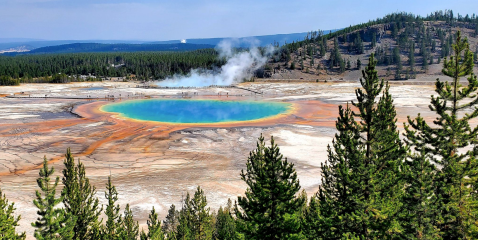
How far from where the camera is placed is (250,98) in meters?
83.3

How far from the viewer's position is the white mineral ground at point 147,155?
87.7ft

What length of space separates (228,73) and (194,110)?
6188cm

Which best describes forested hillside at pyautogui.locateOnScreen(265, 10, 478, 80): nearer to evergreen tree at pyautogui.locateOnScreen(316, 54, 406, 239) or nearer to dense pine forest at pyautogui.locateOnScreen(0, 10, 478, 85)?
dense pine forest at pyautogui.locateOnScreen(0, 10, 478, 85)

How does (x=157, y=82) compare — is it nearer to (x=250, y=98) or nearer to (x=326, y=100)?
(x=250, y=98)

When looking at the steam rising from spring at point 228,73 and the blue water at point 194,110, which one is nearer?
the blue water at point 194,110

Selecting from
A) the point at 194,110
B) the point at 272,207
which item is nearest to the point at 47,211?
the point at 272,207

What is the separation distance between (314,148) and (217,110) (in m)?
30.9

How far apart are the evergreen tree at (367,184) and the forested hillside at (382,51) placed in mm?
111649

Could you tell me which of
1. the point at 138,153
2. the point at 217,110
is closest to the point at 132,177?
the point at 138,153

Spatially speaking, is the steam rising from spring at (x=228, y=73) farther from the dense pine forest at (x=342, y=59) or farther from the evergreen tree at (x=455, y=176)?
the evergreen tree at (x=455, y=176)

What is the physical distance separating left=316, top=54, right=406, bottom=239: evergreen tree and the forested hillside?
112 meters

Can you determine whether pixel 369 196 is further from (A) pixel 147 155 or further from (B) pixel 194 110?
(B) pixel 194 110

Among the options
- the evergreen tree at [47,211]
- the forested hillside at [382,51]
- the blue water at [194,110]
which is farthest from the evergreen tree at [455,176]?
the forested hillside at [382,51]

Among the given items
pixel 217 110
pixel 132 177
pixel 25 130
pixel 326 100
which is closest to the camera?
pixel 132 177
